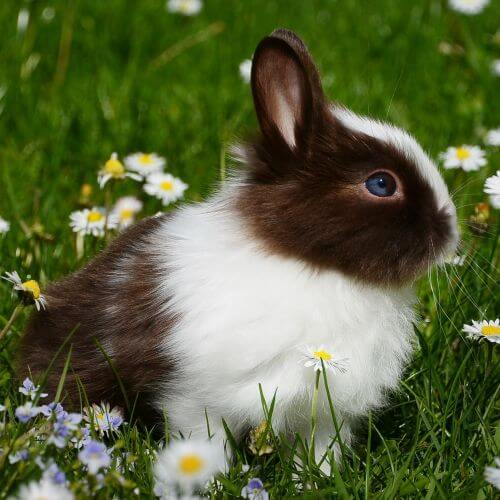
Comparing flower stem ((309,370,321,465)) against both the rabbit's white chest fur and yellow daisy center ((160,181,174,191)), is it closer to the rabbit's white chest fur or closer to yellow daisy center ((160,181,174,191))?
the rabbit's white chest fur

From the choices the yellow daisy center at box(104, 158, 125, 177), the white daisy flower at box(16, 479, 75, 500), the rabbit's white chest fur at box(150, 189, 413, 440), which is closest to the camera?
the white daisy flower at box(16, 479, 75, 500)

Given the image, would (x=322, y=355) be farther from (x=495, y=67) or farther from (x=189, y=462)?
(x=495, y=67)

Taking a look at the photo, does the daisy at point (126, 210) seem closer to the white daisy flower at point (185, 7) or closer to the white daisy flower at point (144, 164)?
the white daisy flower at point (144, 164)

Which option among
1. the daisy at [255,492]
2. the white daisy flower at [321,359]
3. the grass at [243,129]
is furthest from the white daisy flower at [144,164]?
the daisy at [255,492]

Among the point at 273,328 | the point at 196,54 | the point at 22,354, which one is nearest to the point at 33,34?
the point at 196,54

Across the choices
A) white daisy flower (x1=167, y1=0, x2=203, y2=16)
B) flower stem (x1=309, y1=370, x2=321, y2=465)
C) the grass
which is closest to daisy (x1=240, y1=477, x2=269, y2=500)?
the grass

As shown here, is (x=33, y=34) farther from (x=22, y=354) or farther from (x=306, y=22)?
(x=22, y=354)
